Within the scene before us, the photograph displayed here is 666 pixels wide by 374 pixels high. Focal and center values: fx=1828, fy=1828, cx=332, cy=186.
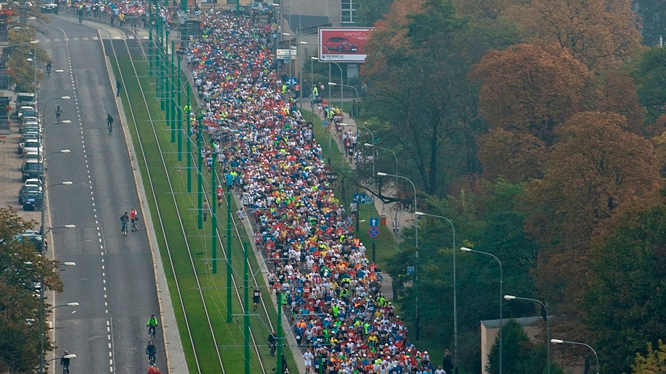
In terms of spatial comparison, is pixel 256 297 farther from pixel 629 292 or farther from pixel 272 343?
pixel 629 292

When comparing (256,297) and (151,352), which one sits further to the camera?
(256,297)

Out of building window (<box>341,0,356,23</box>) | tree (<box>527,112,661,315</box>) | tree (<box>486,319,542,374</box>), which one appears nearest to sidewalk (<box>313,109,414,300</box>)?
tree (<box>527,112,661,315</box>)

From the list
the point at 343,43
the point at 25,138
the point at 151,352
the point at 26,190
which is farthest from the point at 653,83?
the point at 343,43

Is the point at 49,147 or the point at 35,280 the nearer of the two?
the point at 35,280

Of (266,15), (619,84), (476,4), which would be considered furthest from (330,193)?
(266,15)

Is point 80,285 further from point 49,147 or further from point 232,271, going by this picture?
point 49,147

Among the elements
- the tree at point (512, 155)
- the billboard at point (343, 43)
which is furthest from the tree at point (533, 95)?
the billboard at point (343, 43)
